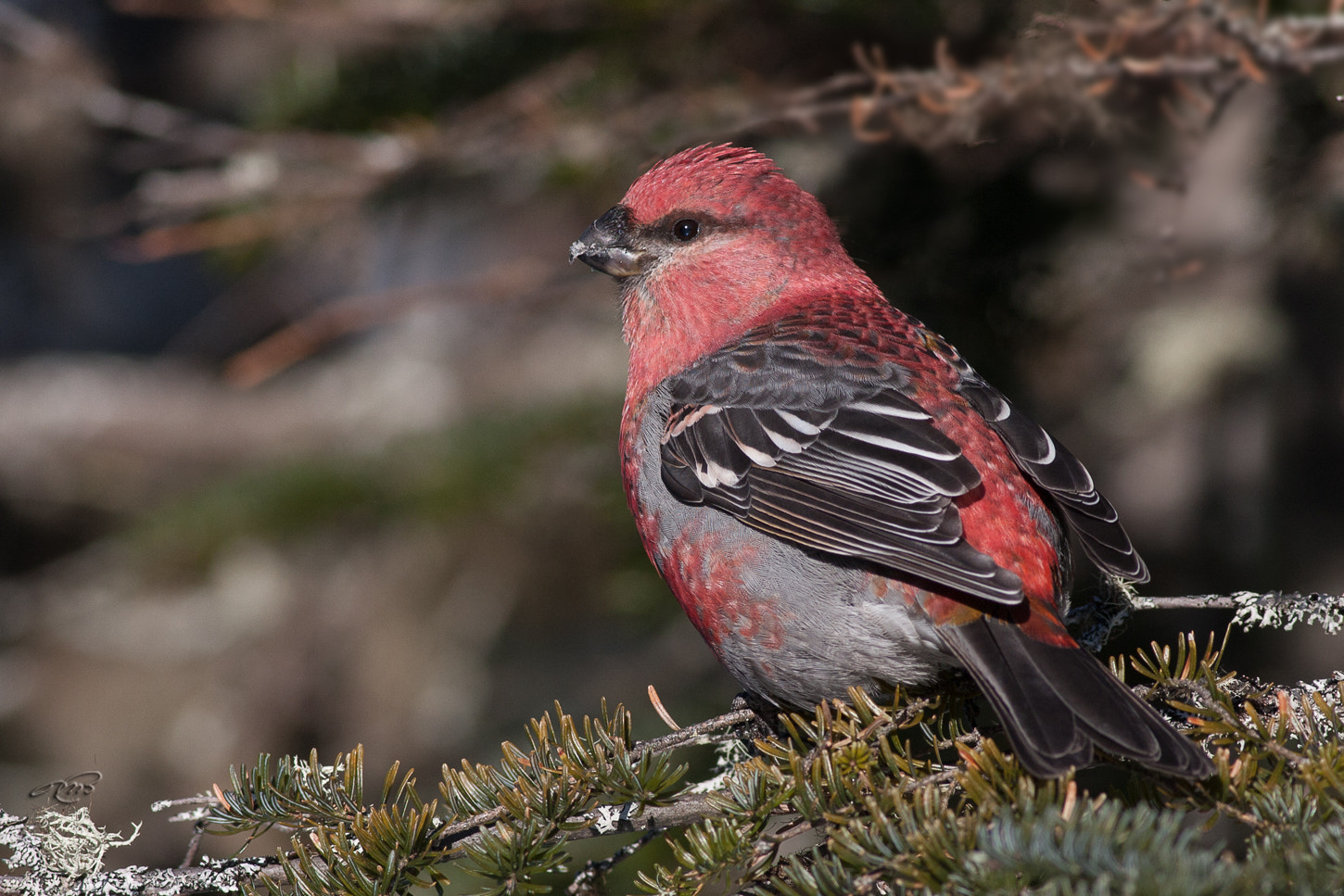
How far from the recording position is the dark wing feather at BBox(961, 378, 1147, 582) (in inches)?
77.8

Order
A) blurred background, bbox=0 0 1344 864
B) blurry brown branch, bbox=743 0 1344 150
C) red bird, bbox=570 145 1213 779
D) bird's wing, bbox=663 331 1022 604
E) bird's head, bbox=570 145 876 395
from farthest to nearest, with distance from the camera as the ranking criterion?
bird's head, bbox=570 145 876 395 < blurred background, bbox=0 0 1344 864 < blurry brown branch, bbox=743 0 1344 150 < bird's wing, bbox=663 331 1022 604 < red bird, bbox=570 145 1213 779

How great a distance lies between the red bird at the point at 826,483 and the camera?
70.5 inches

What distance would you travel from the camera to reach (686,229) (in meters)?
2.67

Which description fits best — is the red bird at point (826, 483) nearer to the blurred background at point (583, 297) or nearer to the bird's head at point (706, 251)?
the bird's head at point (706, 251)

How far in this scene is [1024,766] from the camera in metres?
1.48

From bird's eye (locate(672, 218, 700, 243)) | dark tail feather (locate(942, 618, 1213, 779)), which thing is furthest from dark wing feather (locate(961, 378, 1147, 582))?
bird's eye (locate(672, 218, 700, 243))

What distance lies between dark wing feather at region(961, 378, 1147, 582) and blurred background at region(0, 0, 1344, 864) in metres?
0.63

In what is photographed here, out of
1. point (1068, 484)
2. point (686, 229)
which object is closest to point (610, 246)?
point (686, 229)

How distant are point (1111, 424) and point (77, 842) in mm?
2840

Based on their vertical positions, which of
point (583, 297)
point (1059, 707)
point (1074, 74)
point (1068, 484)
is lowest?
point (1059, 707)

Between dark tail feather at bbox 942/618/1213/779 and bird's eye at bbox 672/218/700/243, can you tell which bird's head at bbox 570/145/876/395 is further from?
dark tail feather at bbox 942/618/1213/779

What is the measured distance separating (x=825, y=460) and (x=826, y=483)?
7 cm

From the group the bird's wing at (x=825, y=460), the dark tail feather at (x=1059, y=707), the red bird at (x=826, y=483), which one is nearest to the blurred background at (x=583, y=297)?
the red bird at (x=826, y=483)

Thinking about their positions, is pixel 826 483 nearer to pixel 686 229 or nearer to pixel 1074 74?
pixel 686 229
